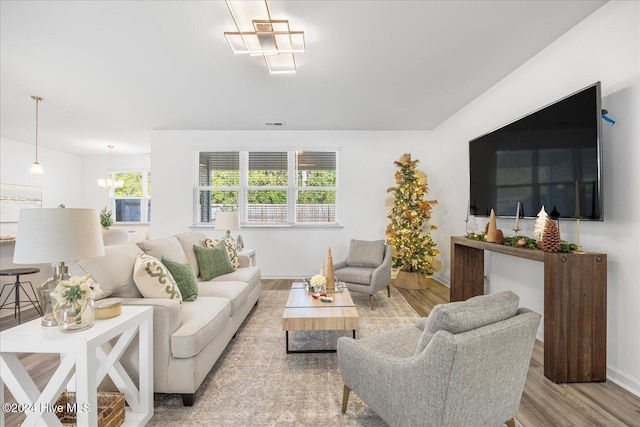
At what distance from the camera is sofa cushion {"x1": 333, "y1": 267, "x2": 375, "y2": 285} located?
391cm

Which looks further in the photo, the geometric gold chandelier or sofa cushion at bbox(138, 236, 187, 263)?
sofa cushion at bbox(138, 236, 187, 263)

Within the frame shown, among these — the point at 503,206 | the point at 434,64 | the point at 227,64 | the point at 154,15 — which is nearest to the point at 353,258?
the point at 503,206

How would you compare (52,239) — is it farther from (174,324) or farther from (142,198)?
(142,198)

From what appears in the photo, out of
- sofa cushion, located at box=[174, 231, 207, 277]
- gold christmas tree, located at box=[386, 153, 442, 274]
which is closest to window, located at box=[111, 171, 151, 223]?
sofa cushion, located at box=[174, 231, 207, 277]

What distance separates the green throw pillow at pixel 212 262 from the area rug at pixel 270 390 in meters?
0.71

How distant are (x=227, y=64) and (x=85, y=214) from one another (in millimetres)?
2268

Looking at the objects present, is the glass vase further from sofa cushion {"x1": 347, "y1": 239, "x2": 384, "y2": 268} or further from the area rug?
sofa cushion {"x1": 347, "y1": 239, "x2": 384, "y2": 268}

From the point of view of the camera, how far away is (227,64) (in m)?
3.21

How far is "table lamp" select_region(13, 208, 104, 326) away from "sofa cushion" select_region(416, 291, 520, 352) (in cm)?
173

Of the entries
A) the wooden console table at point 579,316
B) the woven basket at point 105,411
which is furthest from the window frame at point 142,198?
the wooden console table at point 579,316

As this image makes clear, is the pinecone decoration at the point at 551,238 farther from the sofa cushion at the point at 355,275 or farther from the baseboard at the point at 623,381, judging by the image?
the sofa cushion at the point at 355,275

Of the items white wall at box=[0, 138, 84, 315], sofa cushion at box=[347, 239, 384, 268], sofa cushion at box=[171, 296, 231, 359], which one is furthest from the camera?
white wall at box=[0, 138, 84, 315]

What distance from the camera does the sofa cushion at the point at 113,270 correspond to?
2.01m

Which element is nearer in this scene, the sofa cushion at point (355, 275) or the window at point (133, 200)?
the sofa cushion at point (355, 275)
